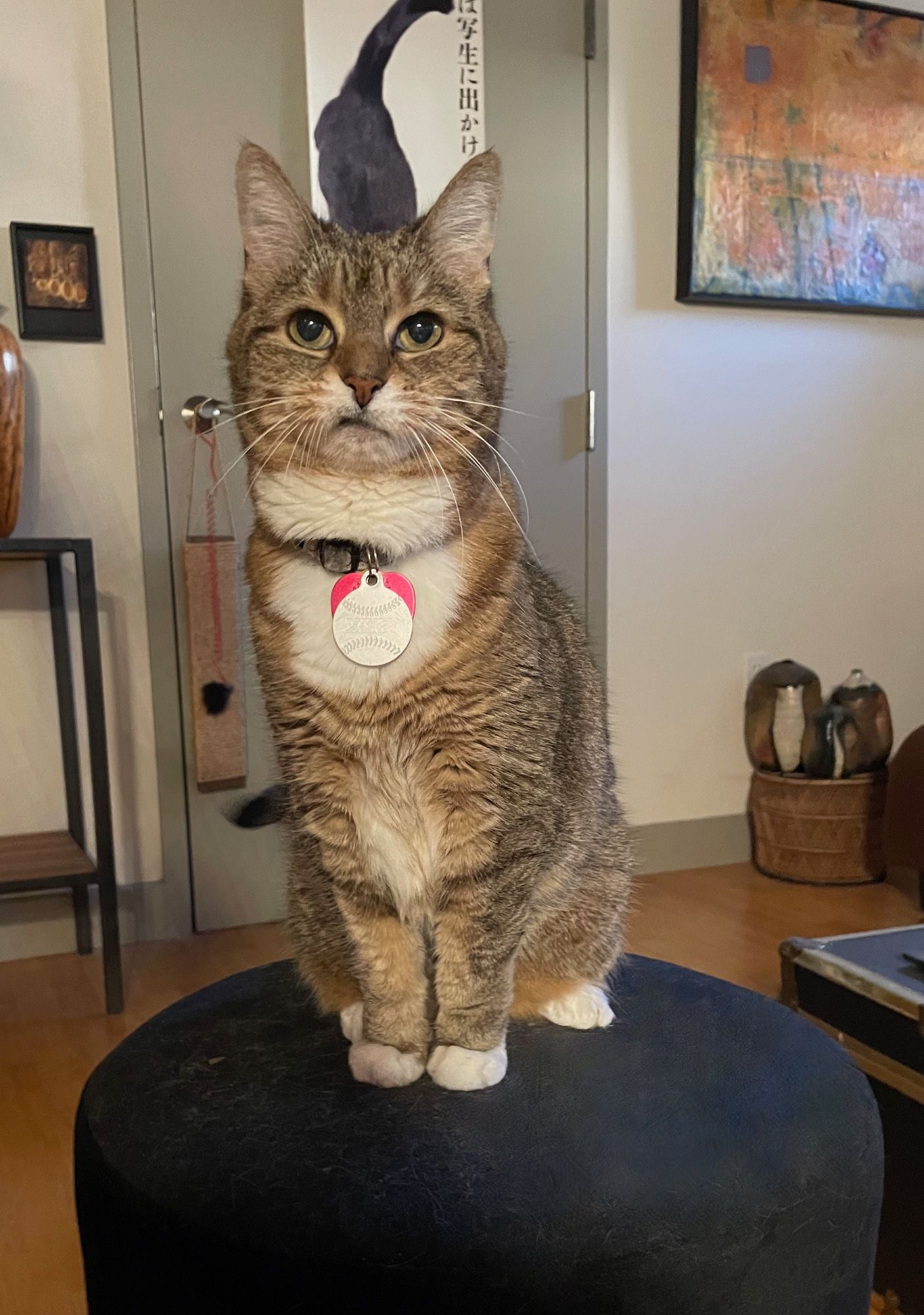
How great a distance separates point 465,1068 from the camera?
79cm

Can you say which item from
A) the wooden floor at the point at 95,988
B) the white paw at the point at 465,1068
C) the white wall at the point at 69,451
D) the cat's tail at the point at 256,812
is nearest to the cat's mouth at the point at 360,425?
the white paw at the point at 465,1068

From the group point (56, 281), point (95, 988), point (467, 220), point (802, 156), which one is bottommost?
point (95, 988)

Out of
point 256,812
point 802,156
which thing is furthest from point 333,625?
point 802,156

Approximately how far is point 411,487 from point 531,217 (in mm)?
1609

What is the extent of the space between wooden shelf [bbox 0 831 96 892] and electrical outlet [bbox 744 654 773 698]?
161 centimetres

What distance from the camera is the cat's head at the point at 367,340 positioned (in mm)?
700

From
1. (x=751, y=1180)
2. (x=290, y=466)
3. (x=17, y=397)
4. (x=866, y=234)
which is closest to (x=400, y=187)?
(x=17, y=397)

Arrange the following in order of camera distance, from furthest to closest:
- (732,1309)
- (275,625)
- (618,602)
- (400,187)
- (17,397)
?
(618,602) → (400,187) → (17,397) → (275,625) → (732,1309)

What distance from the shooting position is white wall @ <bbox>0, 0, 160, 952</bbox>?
69.9 inches

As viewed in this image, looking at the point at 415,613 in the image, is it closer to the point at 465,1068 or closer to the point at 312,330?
the point at 312,330

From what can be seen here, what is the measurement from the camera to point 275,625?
789 mm

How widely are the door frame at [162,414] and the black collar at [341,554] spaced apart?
1231 millimetres

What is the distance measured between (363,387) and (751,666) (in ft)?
6.41

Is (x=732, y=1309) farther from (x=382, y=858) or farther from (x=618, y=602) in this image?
(x=618, y=602)
